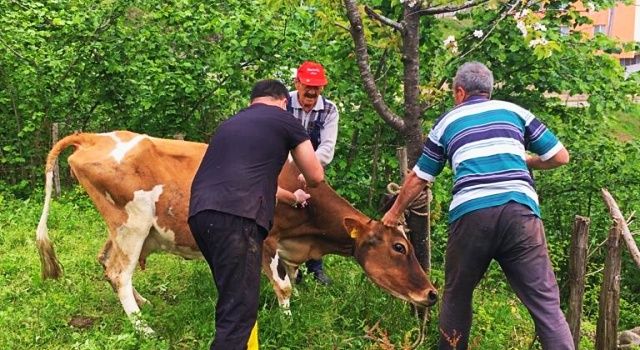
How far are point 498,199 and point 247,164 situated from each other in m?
1.44

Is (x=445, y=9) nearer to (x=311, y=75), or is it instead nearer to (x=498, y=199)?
(x=311, y=75)

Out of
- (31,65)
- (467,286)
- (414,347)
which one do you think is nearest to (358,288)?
(414,347)

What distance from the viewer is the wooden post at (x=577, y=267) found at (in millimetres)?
4332

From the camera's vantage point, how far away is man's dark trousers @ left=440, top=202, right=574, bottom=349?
12.4 feet

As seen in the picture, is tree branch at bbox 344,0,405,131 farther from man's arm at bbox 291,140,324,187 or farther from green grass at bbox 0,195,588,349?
green grass at bbox 0,195,588,349

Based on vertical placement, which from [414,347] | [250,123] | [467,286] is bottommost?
[414,347]

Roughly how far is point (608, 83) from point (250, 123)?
5.06 m

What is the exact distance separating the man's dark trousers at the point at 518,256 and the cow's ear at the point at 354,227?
1.25 m

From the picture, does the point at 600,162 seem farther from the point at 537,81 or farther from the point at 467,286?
the point at 467,286

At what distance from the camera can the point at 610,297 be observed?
4496 millimetres

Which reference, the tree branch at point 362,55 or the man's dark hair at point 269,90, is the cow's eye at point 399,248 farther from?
the man's dark hair at point 269,90

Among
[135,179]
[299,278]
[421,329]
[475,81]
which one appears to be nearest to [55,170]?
[135,179]

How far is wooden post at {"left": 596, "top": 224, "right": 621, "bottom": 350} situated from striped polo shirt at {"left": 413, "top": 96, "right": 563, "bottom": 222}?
94cm

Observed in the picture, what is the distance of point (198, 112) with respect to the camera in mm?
9484
